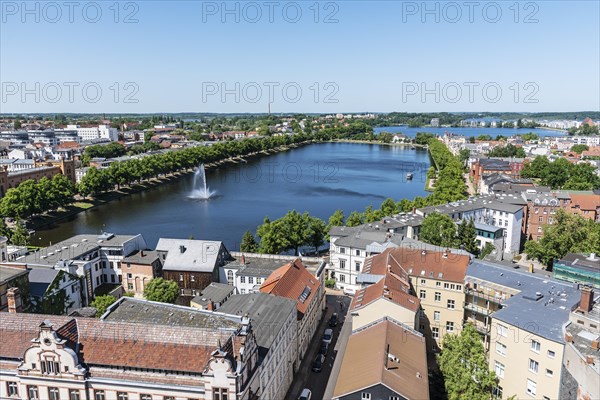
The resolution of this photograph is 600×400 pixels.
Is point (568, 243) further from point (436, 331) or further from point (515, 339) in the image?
point (515, 339)

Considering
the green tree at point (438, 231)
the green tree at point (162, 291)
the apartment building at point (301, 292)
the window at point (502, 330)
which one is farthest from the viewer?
the green tree at point (438, 231)

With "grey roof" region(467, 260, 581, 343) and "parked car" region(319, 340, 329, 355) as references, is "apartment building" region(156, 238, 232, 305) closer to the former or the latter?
"parked car" region(319, 340, 329, 355)

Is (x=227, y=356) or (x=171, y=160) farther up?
(x=171, y=160)

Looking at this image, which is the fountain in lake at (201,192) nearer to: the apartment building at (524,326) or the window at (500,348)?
the apartment building at (524,326)

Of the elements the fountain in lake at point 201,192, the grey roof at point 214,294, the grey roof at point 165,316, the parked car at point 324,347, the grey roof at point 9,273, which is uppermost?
the fountain in lake at point 201,192

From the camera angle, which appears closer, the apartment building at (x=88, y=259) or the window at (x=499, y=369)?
the window at (x=499, y=369)

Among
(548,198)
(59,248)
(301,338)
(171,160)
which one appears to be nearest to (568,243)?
(548,198)

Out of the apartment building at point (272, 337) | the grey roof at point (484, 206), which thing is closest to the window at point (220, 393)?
the apartment building at point (272, 337)

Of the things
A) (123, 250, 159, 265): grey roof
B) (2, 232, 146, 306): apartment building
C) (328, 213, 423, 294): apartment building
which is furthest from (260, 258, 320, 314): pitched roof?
(2, 232, 146, 306): apartment building
